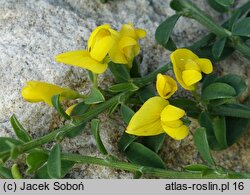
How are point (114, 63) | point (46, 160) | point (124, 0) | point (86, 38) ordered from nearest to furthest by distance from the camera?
1. point (46, 160)
2. point (114, 63)
3. point (86, 38)
4. point (124, 0)

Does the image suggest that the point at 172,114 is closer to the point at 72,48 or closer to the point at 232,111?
the point at 232,111

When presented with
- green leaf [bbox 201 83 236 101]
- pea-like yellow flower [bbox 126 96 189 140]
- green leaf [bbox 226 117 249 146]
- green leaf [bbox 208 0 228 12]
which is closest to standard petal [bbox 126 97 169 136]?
pea-like yellow flower [bbox 126 96 189 140]

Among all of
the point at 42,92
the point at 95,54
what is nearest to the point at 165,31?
the point at 95,54

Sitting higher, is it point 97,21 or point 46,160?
point 97,21

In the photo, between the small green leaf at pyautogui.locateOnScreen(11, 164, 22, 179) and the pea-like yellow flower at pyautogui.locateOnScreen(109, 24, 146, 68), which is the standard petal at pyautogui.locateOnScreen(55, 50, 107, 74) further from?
the small green leaf at pyautogui.locateOnScreen(11, 164, 22, 179)

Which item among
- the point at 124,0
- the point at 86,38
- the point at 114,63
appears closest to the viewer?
the point at 114,63

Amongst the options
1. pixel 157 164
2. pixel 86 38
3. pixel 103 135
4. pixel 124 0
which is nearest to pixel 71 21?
pixel 86 38

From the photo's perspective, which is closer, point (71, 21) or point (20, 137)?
point (20, 137)

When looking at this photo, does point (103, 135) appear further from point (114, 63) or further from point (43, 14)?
point (43, 14)
